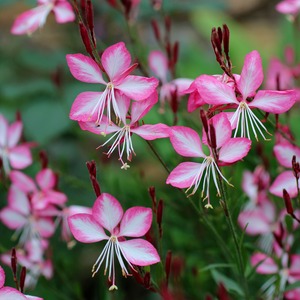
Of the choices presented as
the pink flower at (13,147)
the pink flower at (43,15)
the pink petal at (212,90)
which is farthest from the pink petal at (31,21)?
the pink petal at (212,90)

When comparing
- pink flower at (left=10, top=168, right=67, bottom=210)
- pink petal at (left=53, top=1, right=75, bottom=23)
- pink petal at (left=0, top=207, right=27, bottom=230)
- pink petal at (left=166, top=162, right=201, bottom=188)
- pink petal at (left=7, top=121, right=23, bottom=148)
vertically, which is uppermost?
pink petal at (left=53, top=1, right=75, bottom=23)

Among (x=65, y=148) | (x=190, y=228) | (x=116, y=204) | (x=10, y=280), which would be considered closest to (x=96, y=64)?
(x=116, y=204)

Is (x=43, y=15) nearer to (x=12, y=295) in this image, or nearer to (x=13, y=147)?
(x=13, y=147)

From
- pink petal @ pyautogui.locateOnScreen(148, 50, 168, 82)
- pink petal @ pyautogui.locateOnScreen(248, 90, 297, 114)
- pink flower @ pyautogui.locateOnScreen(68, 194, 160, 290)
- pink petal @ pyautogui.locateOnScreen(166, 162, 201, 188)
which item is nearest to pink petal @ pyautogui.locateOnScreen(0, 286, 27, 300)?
pink flower @ pyautogui.locateOnScreen(68, 194, 160, 290)

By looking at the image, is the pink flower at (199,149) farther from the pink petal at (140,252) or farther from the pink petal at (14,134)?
the pink petal at (14,134)

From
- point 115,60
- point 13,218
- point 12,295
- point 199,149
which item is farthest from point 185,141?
point 13,218

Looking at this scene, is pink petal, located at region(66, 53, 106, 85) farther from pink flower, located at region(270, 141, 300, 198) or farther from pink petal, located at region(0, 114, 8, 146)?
pink petal, located at region(0, 114, 8, 146)
